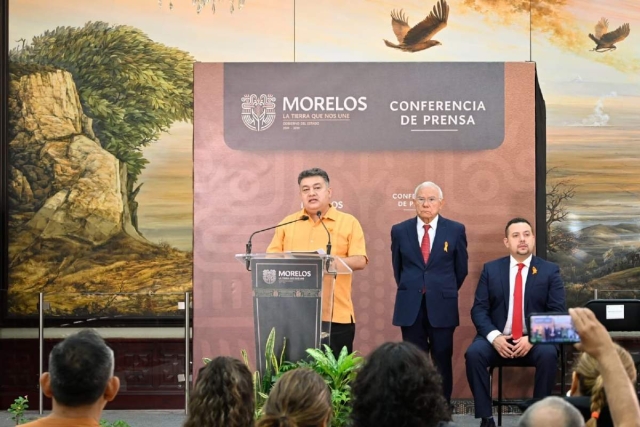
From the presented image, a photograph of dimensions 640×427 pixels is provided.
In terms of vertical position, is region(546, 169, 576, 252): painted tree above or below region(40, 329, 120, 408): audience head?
above

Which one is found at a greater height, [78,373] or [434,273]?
[434,273]

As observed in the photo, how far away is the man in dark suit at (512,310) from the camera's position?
6133mm

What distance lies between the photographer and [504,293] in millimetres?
6391

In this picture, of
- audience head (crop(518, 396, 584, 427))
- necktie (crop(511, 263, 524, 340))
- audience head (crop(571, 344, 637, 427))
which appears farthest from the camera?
necktie (crop(511, 263, 524, 340))

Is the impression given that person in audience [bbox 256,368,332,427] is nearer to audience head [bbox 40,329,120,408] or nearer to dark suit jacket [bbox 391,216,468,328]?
audience head [bbox 40,329,120,408]

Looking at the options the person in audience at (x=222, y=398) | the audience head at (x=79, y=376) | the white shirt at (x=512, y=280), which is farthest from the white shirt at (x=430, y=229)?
the audience head at (x=79, y=376)

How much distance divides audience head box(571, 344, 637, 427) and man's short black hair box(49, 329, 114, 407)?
1378 millimetres

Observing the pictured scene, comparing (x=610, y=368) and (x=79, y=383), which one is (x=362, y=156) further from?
(x=610, y=368)

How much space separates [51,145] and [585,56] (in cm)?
445

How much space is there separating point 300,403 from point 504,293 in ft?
12.0

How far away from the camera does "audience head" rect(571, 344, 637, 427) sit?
113 inches

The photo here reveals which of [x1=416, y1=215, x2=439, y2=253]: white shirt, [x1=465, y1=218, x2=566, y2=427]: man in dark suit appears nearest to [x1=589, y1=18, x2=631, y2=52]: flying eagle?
[x1=465, y1=218, x2=566, y2=427]: man in dark suit

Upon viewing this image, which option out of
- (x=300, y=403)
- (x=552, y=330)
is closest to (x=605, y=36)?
(x=552, y=330)

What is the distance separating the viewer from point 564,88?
26.9 feet
